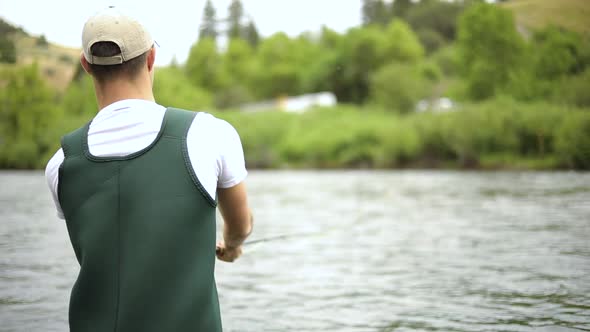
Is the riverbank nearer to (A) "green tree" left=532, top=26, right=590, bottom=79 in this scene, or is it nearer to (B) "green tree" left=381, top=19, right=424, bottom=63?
(A) "green tree" left=532, top=26, right=590, bottom=79

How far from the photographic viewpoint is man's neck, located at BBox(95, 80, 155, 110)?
2535mm

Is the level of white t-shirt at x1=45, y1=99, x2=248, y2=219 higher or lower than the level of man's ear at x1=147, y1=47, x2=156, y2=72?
lower

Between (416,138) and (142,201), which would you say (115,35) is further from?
(416,138)

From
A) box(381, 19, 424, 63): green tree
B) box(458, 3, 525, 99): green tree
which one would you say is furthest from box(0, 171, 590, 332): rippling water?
box(381, 19, 424, 63): green tree

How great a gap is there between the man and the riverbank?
18.6m

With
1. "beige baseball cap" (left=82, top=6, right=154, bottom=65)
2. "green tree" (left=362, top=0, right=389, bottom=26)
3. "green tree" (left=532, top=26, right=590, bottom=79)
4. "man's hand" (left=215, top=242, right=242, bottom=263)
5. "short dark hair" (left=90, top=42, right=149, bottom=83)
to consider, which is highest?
"green tree" (left=362, top=0, right=389, bottom=26)

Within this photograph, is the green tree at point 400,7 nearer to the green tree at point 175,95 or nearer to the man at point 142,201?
the green tree at point 175,95

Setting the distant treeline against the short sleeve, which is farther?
the distant treeline

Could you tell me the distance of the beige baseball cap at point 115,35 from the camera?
97.1 inches

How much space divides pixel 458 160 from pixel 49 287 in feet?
186

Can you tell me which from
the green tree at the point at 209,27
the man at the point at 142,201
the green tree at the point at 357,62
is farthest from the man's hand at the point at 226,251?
the green tree at the point at 209,27

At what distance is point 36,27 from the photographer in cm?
1001

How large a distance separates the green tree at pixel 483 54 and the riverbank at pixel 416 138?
1.30 meters

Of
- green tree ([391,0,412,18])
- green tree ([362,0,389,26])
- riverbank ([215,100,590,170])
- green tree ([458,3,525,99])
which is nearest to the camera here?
green tree ([458,3,525,99])
